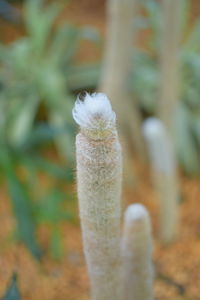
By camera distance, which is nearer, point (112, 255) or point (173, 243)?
point (112, 255)

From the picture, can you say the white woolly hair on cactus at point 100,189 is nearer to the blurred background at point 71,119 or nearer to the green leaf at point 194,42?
the blurred background at point 71,119

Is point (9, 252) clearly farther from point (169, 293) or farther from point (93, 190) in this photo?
point (93, 190)

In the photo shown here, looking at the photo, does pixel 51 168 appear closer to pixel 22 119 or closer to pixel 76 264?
pixel 76 264

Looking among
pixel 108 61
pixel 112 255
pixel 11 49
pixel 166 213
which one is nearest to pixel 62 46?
pixel 11 49

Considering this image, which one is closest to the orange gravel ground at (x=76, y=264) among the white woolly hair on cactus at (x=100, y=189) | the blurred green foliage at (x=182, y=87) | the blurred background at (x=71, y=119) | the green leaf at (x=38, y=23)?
the blurred background at (x=71, y=119)

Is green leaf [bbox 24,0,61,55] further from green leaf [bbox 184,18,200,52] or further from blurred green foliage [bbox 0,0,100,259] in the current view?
green leaf [bbox 184,18,200,52]

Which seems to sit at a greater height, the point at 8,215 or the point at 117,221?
the point at 8,215

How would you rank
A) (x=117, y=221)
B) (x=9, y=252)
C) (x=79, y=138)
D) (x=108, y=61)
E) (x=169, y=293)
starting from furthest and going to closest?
1. (x=108, y=61)
2. (x=9, y=252)
3. (x=169, y=293)
4. (x=117, y=221)
5. (x=79, y=138)

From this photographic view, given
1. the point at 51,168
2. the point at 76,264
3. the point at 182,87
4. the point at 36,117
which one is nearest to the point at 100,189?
the point at 76,264

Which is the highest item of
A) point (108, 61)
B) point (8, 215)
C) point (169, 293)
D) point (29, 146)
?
point (108, 61)
